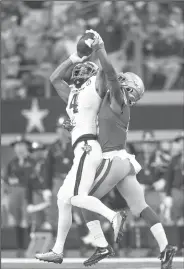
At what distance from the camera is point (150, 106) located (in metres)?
15.2

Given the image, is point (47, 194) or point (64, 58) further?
point (64, 58)

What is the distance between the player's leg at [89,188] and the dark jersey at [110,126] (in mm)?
111

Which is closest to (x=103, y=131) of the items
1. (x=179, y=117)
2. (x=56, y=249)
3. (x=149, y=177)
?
(x=56, y=249)

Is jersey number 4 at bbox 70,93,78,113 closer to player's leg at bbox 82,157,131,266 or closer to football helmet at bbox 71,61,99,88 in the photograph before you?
football helmet at bbox 71,61,99,88

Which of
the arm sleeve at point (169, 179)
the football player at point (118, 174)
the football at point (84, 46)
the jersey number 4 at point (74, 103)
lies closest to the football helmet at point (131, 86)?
the football player at point (118, 174)

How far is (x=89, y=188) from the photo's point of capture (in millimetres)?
Result: 8414

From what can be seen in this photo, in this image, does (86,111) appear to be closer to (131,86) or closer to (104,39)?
(131,86)

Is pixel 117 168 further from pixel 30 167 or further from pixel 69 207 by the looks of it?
pixel 30 167

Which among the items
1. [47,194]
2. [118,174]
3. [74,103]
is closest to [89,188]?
[118,174]

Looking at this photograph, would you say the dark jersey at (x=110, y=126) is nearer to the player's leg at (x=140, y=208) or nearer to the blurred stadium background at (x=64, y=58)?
the player's leg at (x=140, y=208)

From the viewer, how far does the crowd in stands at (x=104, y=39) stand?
1511cm

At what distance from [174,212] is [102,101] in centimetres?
484

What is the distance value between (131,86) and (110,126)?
19.2 inches

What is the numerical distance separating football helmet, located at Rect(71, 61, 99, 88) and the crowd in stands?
19.8ft
